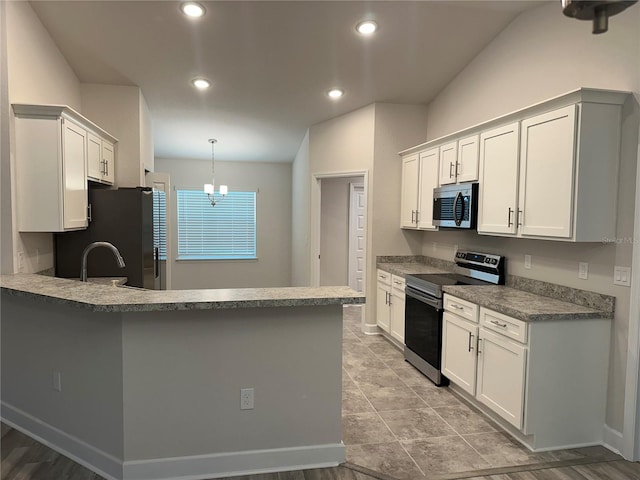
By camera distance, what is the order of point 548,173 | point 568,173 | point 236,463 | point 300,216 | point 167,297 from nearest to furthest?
point 167,297 < point 236,463 < point 568,173 < point 548,173 < point 300,216

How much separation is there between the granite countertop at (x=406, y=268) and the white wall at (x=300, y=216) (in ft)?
4.73

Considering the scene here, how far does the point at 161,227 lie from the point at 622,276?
14.3 feet

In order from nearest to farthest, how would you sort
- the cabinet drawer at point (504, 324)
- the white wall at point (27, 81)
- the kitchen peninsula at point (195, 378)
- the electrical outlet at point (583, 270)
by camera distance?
the kitchen peninsula at point (195, 378), the cabinet drawer at point (504, 324), the electrical outlet at point (583, 270), the white wall at point (27, 81)

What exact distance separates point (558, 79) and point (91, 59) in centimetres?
404

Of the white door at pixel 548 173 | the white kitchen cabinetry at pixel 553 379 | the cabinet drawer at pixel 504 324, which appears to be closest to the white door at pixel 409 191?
the white door at pixel 548 173

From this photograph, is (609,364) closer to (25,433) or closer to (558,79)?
(558,79)

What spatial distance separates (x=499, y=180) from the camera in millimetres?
3148

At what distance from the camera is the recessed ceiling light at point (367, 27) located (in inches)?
132

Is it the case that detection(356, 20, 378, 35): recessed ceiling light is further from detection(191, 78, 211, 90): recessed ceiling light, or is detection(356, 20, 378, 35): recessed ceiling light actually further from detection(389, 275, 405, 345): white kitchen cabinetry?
detection(389, 275, 405, 345): white kitchen cabinetry

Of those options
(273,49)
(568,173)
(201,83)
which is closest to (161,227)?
(201,83)

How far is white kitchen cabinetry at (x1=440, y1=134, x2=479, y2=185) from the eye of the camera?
3.50m

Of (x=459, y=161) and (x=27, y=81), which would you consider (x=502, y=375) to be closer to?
(x=459, y=161)

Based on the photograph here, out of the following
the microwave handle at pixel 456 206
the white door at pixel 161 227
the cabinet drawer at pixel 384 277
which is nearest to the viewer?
the microwave handle at pixel 456 206

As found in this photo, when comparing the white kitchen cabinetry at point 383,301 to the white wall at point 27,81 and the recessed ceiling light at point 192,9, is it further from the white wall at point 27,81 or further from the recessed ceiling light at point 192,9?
the white wall at point 27,81
